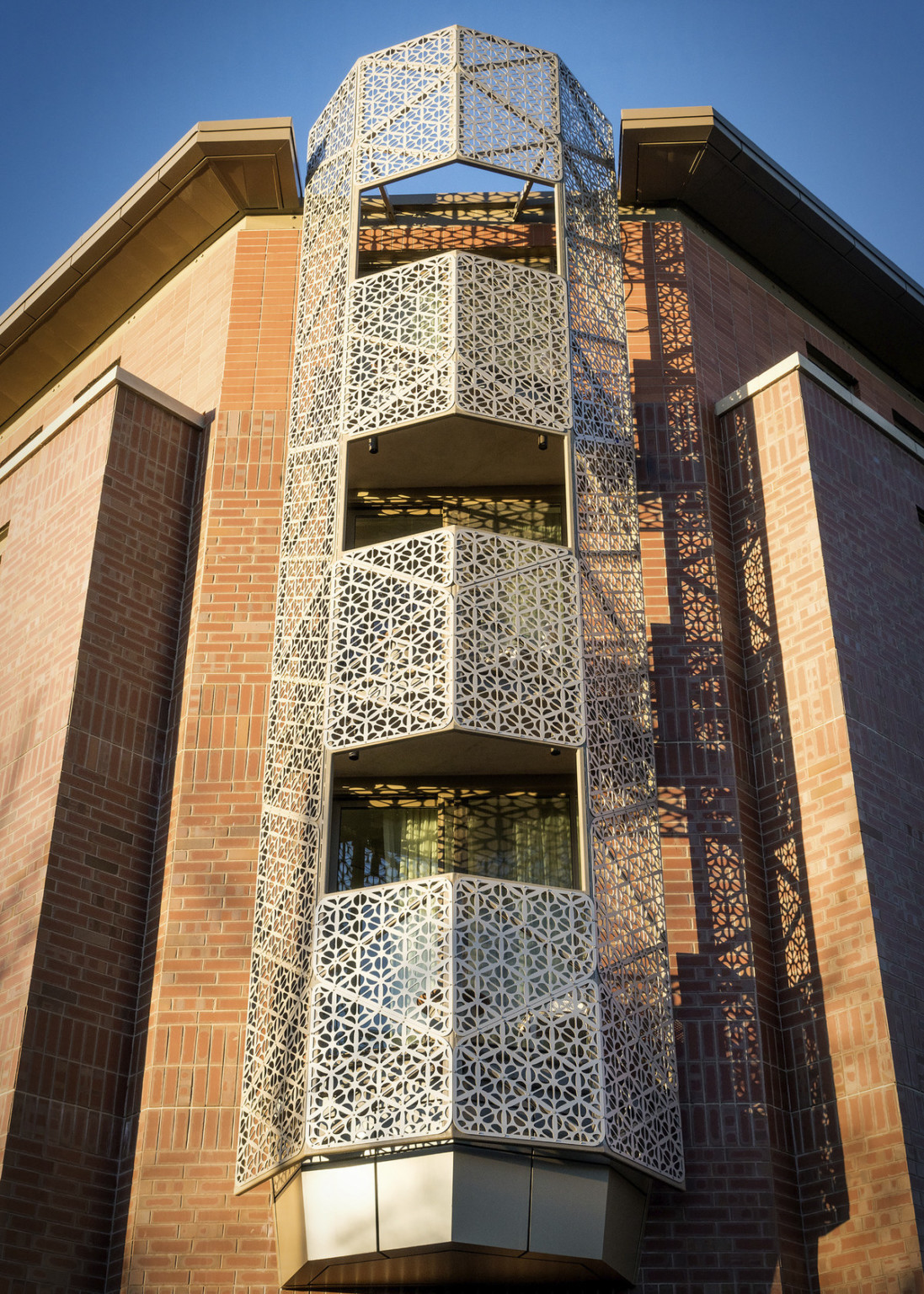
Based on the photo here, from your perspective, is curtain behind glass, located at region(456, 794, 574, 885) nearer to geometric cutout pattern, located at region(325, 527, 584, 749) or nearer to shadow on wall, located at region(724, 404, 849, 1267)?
geometric cutout pattern, located at region(325, 527, 584, 749)

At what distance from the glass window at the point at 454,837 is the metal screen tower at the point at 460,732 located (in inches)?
0.8

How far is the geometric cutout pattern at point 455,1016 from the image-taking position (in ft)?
30.5

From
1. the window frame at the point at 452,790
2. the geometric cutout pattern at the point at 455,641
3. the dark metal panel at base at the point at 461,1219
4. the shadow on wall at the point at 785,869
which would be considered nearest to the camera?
the dark metal panel at base at the point at 461,1219

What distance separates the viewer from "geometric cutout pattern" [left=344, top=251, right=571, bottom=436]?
1209 centimetres

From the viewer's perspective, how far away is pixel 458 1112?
9164 millimetres

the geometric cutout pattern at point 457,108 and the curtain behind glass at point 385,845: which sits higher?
the geometric cutout pattern at point 457,108

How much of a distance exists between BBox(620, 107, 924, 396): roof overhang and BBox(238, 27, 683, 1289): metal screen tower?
1.81ft

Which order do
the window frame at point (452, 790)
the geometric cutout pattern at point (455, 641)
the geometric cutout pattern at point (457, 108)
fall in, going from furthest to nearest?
the geometric cutout pattern at point (457, 108) → the window frame at point (452, 790) → the geometric cutout pattern at point (455, 641)

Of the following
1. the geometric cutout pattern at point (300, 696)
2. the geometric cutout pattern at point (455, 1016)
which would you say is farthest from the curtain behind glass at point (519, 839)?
the geometric cutout pattern at point (300, 696)

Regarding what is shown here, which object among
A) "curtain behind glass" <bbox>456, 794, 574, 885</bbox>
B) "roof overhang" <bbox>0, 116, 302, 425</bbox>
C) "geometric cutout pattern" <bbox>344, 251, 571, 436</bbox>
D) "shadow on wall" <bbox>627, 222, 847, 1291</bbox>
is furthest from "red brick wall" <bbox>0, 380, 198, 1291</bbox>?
"shadow on wall" <bbox>627, 222, 847, 1291</bbox>

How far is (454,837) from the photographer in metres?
11.5

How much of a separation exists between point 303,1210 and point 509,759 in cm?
342

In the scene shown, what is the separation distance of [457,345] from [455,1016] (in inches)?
210

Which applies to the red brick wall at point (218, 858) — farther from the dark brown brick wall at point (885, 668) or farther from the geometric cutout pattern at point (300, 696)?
the dark brown brick wall at point (885, 668)
